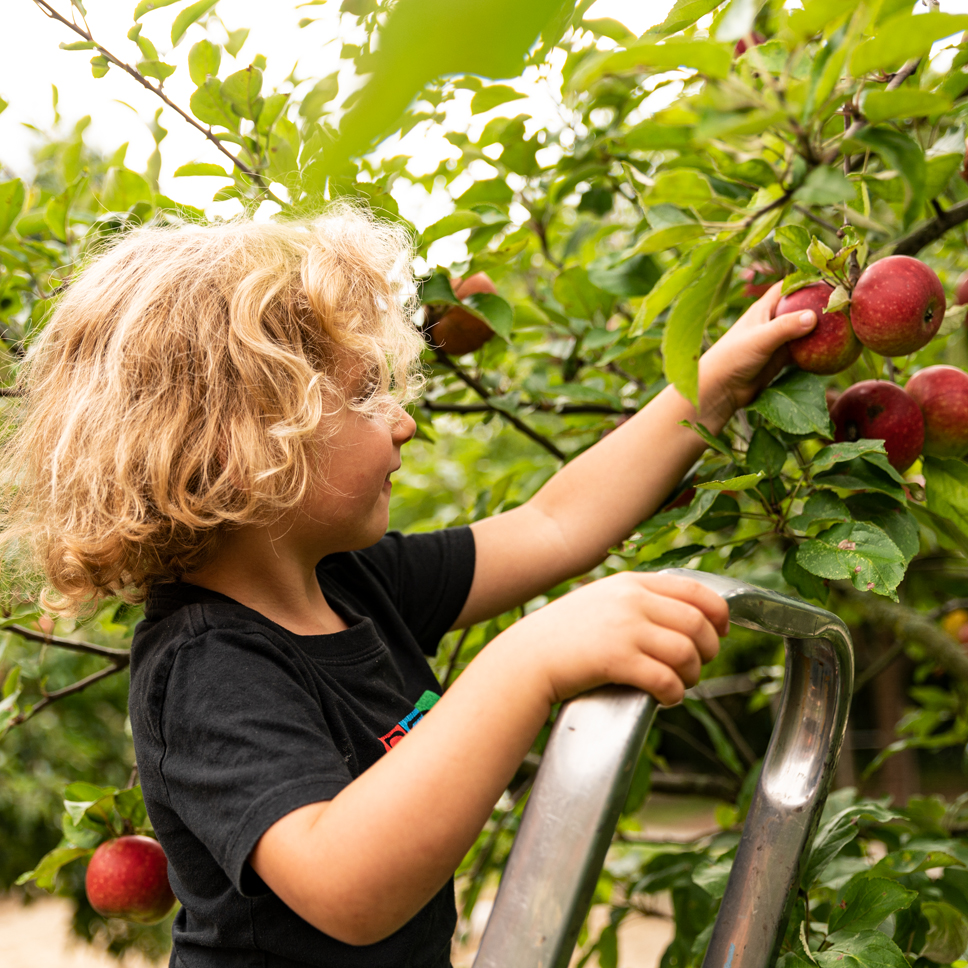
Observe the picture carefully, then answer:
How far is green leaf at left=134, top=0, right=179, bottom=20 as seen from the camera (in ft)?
3.09

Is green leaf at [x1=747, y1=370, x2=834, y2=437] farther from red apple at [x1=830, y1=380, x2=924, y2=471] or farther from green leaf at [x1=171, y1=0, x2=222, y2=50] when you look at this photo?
green leaf at [x1=171, y1=0, x2=222, y2=50]

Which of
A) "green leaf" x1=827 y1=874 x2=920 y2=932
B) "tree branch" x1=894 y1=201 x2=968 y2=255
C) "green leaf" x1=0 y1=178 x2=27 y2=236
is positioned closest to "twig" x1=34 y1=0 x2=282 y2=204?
"green leaf" x1=0 y1=178 x2=27 y2=236

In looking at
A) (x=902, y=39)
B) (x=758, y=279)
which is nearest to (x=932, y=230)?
(x=758, y=279)

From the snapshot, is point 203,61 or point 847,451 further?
point 203,61

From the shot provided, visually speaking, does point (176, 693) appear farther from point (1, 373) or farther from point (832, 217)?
point (832, 217)

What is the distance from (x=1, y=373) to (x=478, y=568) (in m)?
0.80

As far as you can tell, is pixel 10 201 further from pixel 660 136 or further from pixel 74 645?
pixel 660 136

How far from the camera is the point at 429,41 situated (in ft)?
0.47

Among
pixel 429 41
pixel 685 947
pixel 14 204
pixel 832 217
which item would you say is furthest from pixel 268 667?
pixel 832 217

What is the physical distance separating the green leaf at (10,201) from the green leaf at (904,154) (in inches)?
43.0

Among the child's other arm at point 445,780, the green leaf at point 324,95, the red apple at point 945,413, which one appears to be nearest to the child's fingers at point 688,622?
the child's other arm at point 445,780

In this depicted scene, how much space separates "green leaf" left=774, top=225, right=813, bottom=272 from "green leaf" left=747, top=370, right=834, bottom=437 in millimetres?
109

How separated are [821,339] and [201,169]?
0.78 metres

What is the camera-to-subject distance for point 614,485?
3.65 feet
